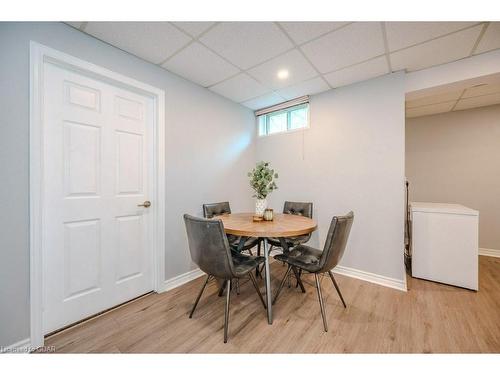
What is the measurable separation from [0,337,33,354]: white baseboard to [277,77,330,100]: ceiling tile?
3.36 metres

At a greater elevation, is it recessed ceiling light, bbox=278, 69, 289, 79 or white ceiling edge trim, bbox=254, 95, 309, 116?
recessed ceiling light, bbox=278, 69, 289, 79

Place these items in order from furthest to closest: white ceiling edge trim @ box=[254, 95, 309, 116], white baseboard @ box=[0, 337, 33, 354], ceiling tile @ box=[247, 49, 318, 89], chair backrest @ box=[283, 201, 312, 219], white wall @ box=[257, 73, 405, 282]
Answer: white ceiling edge trim @ box=[254, 95, 309, 116], chair backrest @ box=[283, 201, 312, 219], white wall @ box=[257, 73, 405, 282], ceiling tile @ box=[247, 49, 318, 89], white baseboard @ box=[0, 337, 33, 354]

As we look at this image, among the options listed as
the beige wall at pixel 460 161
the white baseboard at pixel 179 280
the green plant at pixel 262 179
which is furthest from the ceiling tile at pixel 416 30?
the white baseboard at pixel 179 280

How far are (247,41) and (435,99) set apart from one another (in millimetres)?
2970

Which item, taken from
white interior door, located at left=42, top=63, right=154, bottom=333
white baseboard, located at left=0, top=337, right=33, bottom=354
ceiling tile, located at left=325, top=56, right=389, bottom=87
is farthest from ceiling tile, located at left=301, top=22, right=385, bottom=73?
white baseboard, located at left=0, top=337, right=33, bottom=354

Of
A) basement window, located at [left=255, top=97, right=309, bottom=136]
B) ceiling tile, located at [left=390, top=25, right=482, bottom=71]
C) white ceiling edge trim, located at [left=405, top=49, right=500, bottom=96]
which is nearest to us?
ceiling tile, located at [left=390, top=25, right=482, bottom=71]

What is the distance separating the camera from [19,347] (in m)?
1.31

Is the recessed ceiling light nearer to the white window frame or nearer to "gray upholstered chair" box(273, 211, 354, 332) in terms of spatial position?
the white window frame

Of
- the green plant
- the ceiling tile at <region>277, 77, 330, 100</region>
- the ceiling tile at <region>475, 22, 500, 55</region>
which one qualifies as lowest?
the green plant

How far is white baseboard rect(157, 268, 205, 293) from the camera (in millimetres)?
2162

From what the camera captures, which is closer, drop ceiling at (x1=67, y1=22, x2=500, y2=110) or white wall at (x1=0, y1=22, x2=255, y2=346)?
white wall at (x1=0, y1=22, x2=255, y2=346)

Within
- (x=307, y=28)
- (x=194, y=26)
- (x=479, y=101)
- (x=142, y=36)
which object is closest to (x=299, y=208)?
(x=307, y=28)
